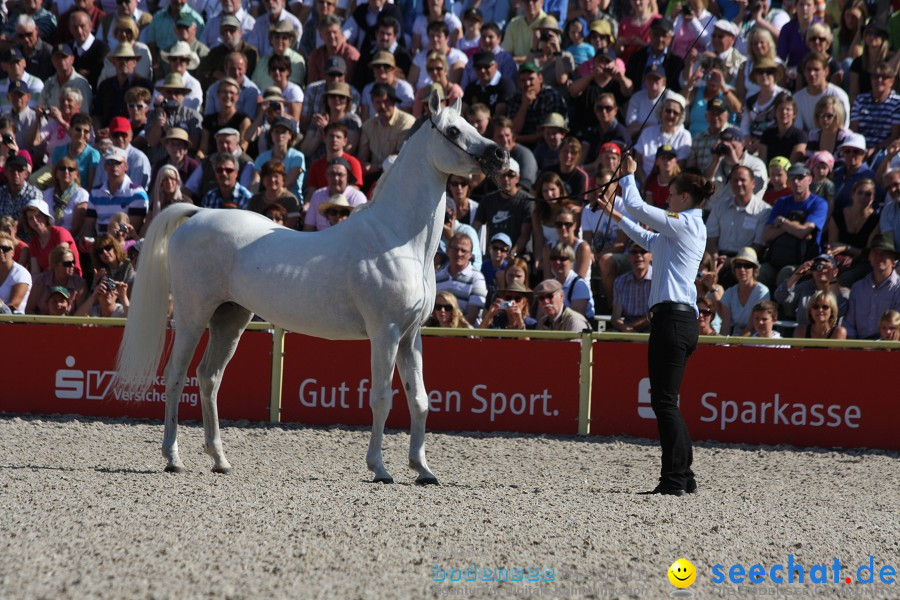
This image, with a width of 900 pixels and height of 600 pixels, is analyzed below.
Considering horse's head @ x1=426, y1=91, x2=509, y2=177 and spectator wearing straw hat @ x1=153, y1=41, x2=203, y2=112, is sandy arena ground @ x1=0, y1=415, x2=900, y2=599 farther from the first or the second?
spectator wearing straw hat @ x1=153, y1=41, x2=203, y2=112

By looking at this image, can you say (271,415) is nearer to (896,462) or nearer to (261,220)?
(261,220)

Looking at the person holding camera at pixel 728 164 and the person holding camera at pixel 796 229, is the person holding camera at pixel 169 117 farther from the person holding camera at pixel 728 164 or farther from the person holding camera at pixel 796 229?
the person holding camera at pixel 796 229

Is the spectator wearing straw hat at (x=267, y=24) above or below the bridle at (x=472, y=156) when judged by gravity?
above

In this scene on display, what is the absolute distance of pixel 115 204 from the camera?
44.1 feet

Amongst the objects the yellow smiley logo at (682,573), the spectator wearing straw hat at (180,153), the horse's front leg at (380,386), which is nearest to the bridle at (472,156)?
the horse's front leg at (380,386)

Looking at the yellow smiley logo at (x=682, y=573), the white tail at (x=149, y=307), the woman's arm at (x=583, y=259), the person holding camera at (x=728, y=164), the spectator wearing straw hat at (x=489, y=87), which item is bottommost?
the yellow smiley logo at (x=682, y=573)

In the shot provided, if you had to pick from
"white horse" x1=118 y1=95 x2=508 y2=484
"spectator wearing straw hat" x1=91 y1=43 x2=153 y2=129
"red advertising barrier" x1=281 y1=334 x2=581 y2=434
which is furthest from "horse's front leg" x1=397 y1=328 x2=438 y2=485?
"spectator wearing straw hat" x1=91 y1=43 x2=153 y2=129

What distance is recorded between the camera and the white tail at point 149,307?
851 cm

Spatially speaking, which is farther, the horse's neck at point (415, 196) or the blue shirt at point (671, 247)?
the horse's neck at point (415, 196)

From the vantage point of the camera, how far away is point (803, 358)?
10312 millimetres

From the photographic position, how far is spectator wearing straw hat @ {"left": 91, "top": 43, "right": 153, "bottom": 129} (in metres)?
15.4

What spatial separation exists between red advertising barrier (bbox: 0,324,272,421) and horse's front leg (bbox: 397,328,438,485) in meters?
3.19

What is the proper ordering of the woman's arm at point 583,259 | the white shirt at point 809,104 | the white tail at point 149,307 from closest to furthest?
the white tail at point 149,307
the woman's arm at point 583,259
the white shirt at point 809,104

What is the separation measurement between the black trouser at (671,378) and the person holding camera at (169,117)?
27.4 ft
